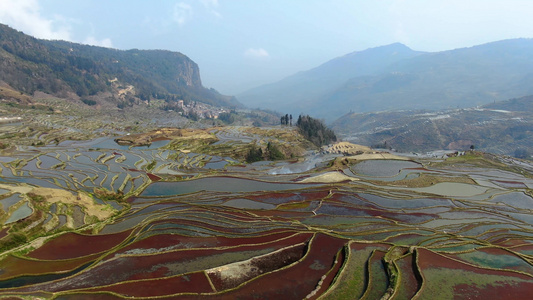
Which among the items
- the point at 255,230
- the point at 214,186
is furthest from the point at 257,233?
the point at 214,186

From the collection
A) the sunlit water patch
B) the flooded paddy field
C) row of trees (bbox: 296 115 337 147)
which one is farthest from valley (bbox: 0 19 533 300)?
row of trees (bbox: 296 115 337 147)

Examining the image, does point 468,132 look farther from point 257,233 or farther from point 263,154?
point 257,233

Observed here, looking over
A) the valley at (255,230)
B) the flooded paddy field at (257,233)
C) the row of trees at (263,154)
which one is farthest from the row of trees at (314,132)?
the flooded paddy field at (257,233)

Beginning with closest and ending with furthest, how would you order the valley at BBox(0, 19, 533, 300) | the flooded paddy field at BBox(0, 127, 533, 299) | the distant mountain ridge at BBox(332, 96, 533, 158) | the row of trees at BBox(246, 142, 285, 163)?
1. the flooded paddy field at BBox(0, 127, 533, 299)
2. the valley at BBox(0, 19, 533, 300)
3. the row of trees at BBox(246, 142, 285, 163)
4. the distant mountain ridge at BBox(332, 96, 533, 158)

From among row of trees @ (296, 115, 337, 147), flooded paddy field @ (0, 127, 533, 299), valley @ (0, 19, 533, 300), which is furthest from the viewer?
row of trees @ (296, 115, 337, 147)

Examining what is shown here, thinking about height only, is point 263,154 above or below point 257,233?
above

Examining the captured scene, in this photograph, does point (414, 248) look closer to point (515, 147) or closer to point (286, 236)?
point (286, 236)

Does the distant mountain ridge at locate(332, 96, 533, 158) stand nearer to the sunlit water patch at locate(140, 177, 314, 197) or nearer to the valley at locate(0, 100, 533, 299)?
the valley at locate(0, 100, 533, 299)

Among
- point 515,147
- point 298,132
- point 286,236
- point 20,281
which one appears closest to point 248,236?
point 286,236

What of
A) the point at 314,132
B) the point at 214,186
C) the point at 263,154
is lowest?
the point at 214,186
